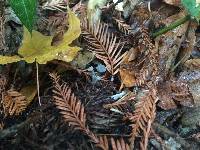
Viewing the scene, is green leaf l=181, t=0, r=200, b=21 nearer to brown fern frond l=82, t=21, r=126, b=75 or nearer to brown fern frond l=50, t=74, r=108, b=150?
brown fern frond l=82, t=21, r=126, b=75

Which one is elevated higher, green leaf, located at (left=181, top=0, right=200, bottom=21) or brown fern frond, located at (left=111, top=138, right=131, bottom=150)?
green leaf, located at (left=181, top=0, right=200, bottom=21)

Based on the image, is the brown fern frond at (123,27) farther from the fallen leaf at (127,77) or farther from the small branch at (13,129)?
the small branch at (13,129)

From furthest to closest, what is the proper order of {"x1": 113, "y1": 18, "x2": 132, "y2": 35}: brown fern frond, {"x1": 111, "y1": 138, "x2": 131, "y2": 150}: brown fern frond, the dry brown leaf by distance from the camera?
{"x1": 113, "y1": 18, "x2": 132, "y2": 35}: brown fern frond < the dry brown leaf < {"x1": 111, "y1": 138, "x2": 131, "y2": 150}: brown fern frond

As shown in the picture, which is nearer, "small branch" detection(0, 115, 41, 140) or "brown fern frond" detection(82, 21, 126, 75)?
"small branch" detection(0, 115, 41, 140)

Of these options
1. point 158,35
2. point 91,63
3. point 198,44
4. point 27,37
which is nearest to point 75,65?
point 91,63

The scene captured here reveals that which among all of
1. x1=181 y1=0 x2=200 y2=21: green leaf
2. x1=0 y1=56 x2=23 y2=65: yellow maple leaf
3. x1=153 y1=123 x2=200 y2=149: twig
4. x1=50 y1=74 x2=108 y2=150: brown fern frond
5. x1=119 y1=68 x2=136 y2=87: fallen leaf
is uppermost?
x1=181 y1=0 x2=200 y2=21: green leaf

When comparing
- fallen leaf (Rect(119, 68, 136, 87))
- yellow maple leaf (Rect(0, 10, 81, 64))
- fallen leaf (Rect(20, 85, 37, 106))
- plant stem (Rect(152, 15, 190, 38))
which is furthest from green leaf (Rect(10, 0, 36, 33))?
plant stem (Rect(152, 15, 190, 38))

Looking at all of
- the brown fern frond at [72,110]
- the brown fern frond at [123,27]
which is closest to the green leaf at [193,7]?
the brown fern frond at [123,27]
